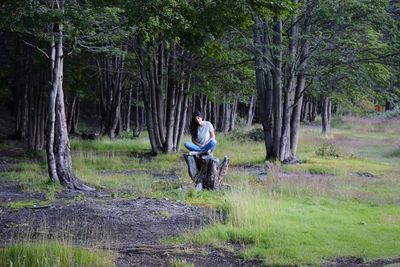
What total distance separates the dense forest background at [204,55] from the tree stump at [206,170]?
289cm

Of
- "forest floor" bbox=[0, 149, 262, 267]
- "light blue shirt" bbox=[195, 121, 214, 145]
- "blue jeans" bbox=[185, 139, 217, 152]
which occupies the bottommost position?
"forest floor" bbox=[0, 149, 262, 267]

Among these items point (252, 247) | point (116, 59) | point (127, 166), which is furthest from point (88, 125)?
point (252, 247)

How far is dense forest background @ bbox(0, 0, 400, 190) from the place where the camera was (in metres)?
9.19

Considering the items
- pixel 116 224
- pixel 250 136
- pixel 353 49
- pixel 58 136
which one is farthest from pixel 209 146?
pixel 250 136

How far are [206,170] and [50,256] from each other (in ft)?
24.5

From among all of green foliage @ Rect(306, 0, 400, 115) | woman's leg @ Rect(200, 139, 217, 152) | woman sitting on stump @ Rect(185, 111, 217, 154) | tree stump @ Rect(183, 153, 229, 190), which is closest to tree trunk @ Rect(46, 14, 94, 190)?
tree stump @ Rect(183, 153, 229, 190)

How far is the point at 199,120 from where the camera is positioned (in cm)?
1419

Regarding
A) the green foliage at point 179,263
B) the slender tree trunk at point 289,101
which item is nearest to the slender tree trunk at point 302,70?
the slender tree trunk at point 289,101

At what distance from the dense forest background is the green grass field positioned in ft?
5.82

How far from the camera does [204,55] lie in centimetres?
2366

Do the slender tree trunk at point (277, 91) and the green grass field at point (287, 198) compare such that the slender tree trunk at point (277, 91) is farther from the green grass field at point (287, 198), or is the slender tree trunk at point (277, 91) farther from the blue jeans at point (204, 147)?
the blue jeans at point (204, 147)

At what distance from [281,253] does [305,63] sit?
15.5 m

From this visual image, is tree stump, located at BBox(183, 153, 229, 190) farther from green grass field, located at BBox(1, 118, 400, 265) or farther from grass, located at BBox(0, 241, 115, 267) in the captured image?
grass, located at BBox(0, 241, 115, 267)

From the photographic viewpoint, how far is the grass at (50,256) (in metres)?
6.64
